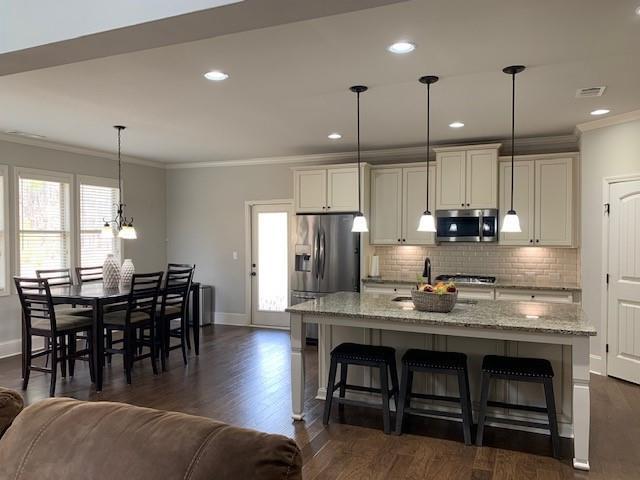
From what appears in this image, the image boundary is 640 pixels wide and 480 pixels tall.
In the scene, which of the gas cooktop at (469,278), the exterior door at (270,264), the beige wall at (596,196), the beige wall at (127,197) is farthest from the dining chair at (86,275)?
the beige wall at (596,196)

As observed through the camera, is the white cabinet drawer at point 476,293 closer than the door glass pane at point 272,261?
Yes

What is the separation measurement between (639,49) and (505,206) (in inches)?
111

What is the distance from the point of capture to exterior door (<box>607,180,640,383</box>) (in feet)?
15.4

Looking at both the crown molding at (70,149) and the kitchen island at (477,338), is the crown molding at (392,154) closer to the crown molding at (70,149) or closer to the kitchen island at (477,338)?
the crown molding at (70,149)

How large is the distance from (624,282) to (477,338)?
219 centimetres

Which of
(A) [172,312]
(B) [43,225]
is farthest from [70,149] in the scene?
(A) [172,312]

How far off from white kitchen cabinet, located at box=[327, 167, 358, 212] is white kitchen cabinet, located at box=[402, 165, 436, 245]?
0.62 metres

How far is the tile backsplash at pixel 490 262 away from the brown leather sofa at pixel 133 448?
17.4ft

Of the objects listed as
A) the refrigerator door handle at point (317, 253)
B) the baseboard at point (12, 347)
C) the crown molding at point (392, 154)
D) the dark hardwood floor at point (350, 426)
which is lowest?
the dark hardwood floor at point (350, 426)

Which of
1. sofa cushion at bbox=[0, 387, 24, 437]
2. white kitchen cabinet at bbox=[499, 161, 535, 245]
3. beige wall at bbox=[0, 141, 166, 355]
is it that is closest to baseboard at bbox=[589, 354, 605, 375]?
white kitchen cabinet at bbox=[499, 161, 535, 245]

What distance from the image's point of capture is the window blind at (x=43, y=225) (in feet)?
19.3

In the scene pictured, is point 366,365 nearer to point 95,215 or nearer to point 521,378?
point 521,378

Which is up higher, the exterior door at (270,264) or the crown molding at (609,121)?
the crown molding at (609,121)

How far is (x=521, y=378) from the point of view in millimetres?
3199
